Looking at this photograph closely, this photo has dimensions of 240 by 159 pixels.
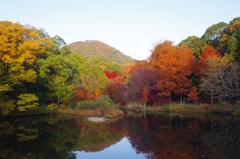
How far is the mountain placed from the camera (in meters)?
110

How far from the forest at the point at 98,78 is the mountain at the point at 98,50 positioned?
239 ft

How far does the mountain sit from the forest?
239ft

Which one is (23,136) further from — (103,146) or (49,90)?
(49,90)

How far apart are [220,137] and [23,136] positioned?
42.8ft

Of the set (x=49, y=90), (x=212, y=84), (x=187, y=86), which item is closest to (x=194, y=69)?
(x=187, y=86)

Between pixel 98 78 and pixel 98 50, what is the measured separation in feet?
280

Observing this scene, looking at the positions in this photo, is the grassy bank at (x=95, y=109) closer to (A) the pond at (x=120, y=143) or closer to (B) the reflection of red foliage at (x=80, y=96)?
(B) the reflection of red foliage at (x=80, y=96)

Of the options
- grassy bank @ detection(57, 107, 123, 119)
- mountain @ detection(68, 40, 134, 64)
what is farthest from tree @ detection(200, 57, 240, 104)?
mountain @ detection(68, 40, 134, 64)

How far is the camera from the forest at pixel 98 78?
24.3 m

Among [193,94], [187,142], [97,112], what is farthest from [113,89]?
[187,142]

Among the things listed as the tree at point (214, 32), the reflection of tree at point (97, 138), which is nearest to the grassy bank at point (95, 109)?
the reflection of tree at point (97, 138)

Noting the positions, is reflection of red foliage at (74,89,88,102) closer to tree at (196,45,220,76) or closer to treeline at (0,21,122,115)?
treeline at (0,21,122,115)

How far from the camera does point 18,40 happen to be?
2569cm

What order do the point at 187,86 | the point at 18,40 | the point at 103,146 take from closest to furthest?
the point at 103,146
the point at 18,40
the point at 187,86
